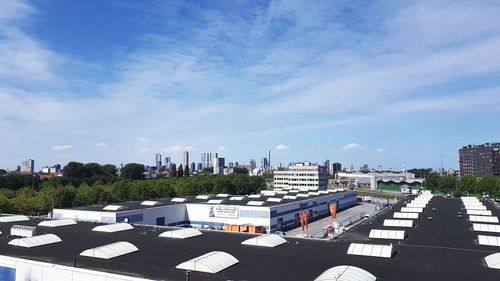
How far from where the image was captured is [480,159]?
179625 mm

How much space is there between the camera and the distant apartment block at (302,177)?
132m

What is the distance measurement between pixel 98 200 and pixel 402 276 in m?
49.7

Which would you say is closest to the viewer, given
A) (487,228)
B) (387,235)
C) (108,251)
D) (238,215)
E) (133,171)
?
(108,251)

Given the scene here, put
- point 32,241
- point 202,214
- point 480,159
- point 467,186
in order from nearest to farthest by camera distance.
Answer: point 32,241 < point 202,214 < point 467,186 < point 480,159

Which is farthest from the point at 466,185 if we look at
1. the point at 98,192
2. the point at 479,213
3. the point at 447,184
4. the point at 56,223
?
the point at 56,223

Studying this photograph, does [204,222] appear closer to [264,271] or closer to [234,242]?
[234,242]

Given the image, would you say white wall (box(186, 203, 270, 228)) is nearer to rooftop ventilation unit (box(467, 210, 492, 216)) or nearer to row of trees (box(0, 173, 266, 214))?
row of trees (box(0, 173, 266, 214))

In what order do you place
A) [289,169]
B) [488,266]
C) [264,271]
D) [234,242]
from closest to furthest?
[264,271], [488,266], [234,242], [289,169]

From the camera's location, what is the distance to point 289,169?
472 feet

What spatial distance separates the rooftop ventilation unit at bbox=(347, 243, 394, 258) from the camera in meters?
20.1

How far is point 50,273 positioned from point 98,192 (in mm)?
41968

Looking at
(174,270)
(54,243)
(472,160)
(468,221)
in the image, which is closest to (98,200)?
(54,243)

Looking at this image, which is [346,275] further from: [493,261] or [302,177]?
[302,177]

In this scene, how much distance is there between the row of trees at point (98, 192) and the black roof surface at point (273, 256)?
2327 cm
